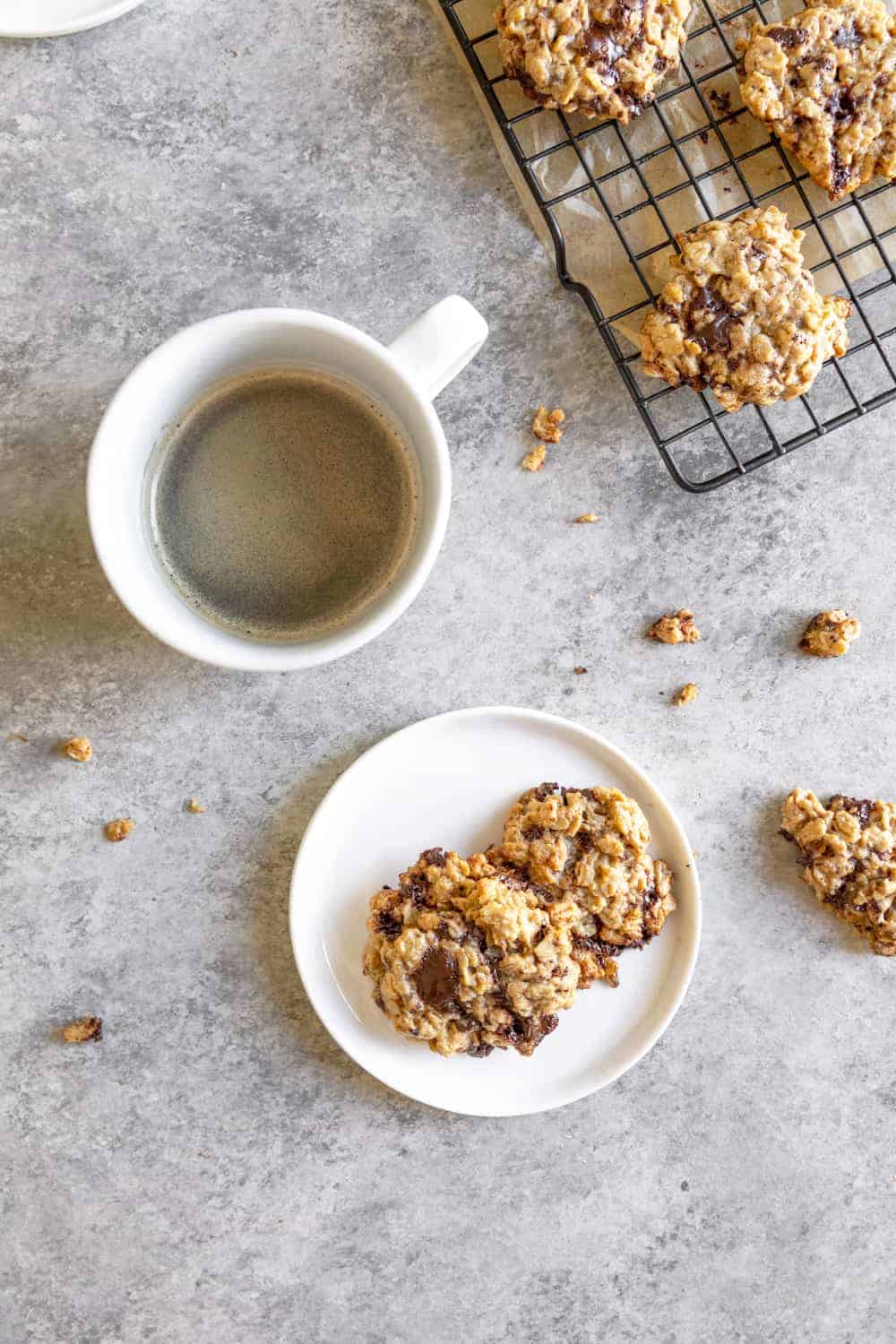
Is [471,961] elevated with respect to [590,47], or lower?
lower

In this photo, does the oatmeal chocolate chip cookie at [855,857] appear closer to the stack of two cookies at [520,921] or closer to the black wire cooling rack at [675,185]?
the stack of two cookies at [520,921]

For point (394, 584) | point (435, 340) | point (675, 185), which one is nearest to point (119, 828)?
point (394, 584)

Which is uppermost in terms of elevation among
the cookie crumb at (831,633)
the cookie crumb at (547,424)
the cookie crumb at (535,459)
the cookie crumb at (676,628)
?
the cookie crumb at (547,424)

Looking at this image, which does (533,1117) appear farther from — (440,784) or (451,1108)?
(440,784)

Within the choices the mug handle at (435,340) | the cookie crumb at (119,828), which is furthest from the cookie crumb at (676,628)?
the cookie crumb at (119,828)

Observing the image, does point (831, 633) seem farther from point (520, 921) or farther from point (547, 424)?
point (520, 921)

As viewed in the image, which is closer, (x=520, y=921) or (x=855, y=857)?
(x=520, y=921)

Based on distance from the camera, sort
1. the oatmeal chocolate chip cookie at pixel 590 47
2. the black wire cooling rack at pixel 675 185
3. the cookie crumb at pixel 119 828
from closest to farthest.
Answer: the oatmeal chocolate chip cookie at pixel 590 47, the black wire cooling rack at pixel 675 185, the cookie crumb at pixel 119 828
